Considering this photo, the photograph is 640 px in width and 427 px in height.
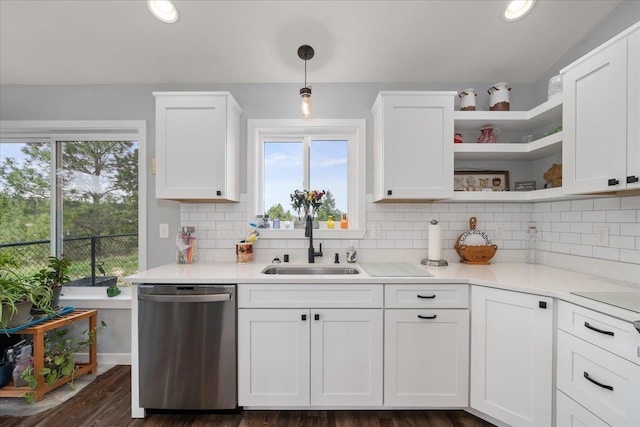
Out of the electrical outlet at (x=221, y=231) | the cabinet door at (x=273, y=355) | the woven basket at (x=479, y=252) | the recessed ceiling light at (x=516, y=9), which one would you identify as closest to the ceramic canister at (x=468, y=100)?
the recessed ceiling light at (x=516, y=9)

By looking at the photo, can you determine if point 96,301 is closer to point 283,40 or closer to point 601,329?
point 283,40

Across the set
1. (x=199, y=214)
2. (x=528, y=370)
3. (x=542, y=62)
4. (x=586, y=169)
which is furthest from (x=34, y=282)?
(x=542, y=62)

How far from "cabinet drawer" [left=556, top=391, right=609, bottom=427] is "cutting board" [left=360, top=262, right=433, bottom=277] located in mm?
847

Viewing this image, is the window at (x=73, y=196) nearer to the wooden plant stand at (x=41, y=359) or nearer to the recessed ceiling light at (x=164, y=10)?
the wooden plant stand at (x=41, y=359)

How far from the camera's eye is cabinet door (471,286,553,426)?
149 centimetres

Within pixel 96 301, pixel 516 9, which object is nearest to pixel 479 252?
pixel 516 9

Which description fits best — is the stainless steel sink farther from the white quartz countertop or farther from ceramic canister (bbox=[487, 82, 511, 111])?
ceramic canister (bbox=[487, 82, 511, 111])

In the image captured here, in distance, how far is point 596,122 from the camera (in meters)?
1.47

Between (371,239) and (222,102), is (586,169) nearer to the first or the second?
(371,239)

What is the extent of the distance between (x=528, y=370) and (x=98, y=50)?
3.60 m

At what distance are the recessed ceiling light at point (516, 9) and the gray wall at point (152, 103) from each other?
547 mm

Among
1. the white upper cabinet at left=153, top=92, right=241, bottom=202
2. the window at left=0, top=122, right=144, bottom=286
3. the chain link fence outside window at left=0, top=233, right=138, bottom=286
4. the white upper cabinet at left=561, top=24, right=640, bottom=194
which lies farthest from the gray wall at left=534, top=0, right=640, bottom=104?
the chain link fence outside window at left=0, top=233, right=138, bottom=286

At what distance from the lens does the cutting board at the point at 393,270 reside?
1842 millimetres

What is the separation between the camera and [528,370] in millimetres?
1538
